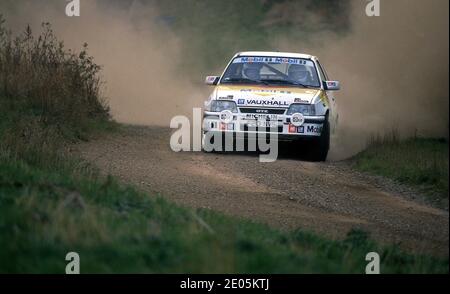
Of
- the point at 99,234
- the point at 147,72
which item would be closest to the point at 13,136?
the point at 99,234

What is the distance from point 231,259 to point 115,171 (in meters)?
5.83

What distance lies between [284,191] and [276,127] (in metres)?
2.84

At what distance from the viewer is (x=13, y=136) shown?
42.5 ft

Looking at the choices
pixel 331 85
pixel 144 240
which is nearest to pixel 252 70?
pixel 331 85

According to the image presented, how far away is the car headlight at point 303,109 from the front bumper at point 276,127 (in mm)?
78

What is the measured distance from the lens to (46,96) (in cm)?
1620

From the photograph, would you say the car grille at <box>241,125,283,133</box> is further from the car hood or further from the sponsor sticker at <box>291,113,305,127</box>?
the car hood

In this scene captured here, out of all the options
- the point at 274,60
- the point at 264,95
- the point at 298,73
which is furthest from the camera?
the point at 274,60

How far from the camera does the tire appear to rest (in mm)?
15383

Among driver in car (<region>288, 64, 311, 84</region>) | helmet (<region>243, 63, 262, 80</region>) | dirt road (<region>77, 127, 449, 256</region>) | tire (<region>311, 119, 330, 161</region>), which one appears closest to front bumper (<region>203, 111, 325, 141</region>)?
tire (<region>311, 119, 330, 161</region>)

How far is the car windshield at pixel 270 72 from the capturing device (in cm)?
1614

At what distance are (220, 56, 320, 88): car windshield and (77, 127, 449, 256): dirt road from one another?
4.36 ft

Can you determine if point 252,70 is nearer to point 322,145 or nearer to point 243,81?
point 243,81
